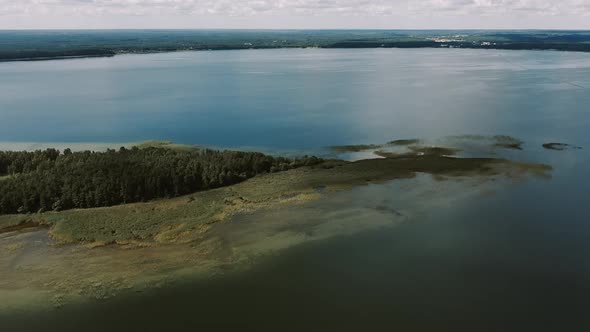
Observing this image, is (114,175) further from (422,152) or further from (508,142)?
(508,142)

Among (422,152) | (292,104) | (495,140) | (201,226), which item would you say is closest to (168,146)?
(201,226)

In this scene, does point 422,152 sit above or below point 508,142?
below

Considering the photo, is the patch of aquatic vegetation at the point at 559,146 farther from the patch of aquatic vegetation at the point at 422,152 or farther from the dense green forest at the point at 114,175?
the dense green forest at the point at 114,175

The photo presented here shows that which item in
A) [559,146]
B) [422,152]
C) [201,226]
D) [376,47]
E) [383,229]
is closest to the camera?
[383,229]

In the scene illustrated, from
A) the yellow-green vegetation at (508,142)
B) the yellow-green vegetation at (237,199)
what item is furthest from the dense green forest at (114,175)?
the yellow-green vegetation at (508,142)

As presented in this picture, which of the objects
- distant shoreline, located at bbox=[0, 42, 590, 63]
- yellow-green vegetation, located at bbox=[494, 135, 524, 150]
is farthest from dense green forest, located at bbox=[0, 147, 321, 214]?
distant shoreline, located at bbox=[0, 42, 590, 63]

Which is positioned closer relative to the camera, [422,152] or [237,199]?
[237,199]
